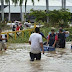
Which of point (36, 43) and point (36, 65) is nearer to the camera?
point (36, 65)

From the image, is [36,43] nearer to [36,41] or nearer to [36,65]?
[36,41]

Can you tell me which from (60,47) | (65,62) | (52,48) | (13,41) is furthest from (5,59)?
(13,41)

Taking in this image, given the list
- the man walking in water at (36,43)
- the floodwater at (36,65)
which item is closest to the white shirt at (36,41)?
the man walking in water at (36,43)

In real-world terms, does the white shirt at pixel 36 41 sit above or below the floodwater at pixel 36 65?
above

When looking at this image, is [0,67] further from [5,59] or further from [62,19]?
[62,19]

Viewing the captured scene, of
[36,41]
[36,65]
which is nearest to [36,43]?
[36,41]

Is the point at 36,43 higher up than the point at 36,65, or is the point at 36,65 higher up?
the point at 36,43

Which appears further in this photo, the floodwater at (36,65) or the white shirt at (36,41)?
the white shirt at (36,41)

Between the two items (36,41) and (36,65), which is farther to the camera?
(36,41)

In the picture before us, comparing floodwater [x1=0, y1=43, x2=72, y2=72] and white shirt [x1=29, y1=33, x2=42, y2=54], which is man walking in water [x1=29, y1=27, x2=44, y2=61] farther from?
floodwater [x1=0, y1=43, x2=72, y2=72]

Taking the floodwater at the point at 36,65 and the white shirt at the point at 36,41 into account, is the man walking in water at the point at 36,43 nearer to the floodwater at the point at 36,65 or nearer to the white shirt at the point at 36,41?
the white shirt at the point at 36,41

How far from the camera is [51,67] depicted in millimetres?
11328

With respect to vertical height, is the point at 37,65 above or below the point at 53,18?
below

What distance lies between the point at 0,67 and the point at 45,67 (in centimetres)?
156
